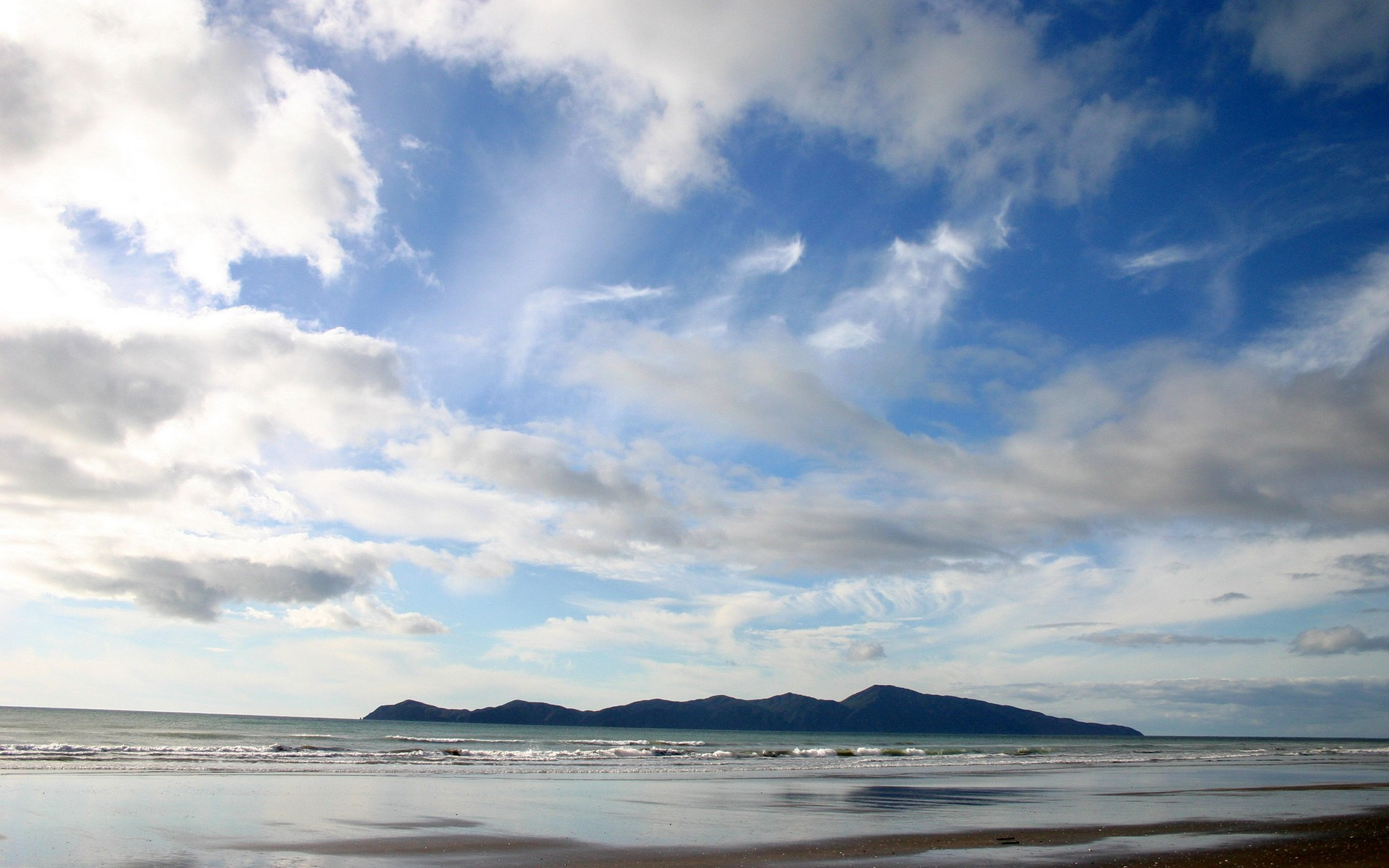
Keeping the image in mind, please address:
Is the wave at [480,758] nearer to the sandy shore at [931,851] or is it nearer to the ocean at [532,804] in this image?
the ocean at [532,804]

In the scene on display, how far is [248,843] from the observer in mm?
16047

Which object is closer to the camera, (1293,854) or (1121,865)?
(1121,865)

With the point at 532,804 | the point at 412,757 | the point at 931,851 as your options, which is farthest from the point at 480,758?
the point at 931,851

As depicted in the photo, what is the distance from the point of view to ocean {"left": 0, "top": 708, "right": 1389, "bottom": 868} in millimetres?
16031

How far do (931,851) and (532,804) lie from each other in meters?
13.4

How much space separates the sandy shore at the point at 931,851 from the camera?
15.2m

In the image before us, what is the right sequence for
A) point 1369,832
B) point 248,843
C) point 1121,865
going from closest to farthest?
point 1121,865
point 248,843
point 1369,832

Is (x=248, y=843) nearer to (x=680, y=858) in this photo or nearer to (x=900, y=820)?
(x=680, y=858)

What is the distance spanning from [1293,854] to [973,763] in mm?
43037

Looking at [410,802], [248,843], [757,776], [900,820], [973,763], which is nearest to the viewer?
[248,843]

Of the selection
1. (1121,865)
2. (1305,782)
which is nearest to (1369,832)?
(1121,865)

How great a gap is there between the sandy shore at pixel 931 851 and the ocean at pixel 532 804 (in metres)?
0.12

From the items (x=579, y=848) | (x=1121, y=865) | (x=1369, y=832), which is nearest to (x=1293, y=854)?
(x=1121, y=865)

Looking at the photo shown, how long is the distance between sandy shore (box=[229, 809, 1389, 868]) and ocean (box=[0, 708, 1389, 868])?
12cm
